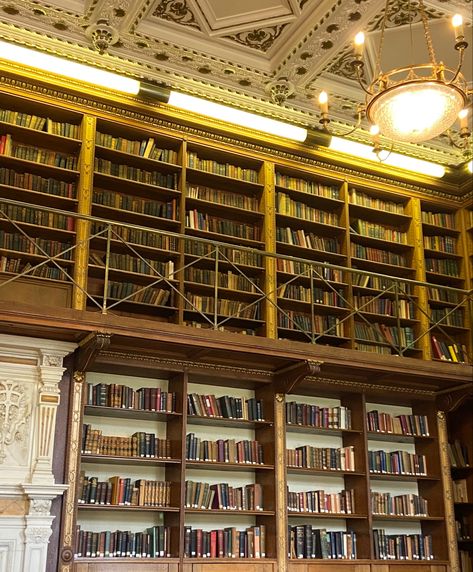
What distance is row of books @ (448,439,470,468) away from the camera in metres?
7.12

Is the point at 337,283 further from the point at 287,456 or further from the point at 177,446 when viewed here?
the point at 177,446

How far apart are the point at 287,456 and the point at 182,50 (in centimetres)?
358

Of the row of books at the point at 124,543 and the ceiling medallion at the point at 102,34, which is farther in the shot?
the ceiling medallion at the point at 102,34

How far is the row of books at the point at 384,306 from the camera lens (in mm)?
7340

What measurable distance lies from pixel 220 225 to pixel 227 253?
10.6 inches

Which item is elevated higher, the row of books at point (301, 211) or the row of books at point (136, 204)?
the row of books at point (301, 211)

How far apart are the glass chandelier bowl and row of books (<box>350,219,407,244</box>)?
2.71 metres

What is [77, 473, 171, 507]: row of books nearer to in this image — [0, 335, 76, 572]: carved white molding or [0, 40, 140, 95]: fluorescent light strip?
[0, 335, 76, 572]: carved white molding

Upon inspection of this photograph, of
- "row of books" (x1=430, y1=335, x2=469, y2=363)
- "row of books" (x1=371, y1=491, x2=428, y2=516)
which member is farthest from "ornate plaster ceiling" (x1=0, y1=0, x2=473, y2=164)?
"row of books" (x1=371, y1=491, x2=428, y2=516)

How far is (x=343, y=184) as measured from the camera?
25.0 ft

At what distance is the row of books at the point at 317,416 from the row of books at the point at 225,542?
0.93 meters

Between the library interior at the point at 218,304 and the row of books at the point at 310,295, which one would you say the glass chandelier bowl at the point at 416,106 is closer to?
the library interior at the point at 218,304

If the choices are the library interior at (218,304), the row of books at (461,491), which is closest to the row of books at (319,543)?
the library interior at (218,304)

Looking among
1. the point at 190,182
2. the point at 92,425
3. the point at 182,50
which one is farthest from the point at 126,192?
the point at 92,425
